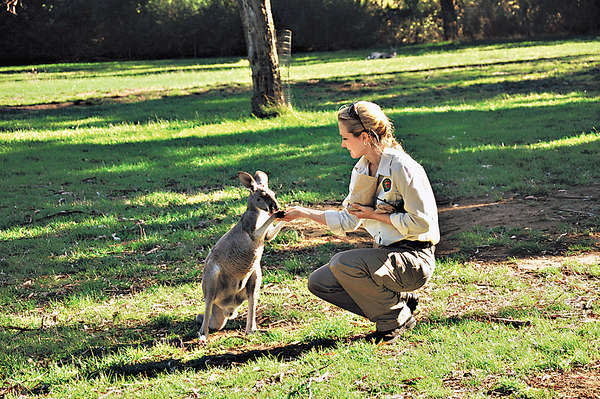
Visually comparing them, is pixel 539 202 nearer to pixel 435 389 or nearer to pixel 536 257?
pixel 536 257

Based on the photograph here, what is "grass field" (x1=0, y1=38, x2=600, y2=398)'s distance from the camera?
396 centimetres

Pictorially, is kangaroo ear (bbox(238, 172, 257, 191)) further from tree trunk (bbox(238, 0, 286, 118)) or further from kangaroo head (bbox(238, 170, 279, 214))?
tree trunk (bbox(238, 0, 286, 118))

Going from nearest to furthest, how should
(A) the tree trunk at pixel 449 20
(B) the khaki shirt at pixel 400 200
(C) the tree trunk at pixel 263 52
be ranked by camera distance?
(B) the khaki shirt at pixel 400 200
(C) the tree trunk at pixel 263 52
(A) the tree trunk at pixel 449 20

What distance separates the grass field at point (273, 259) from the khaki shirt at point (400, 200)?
77cm

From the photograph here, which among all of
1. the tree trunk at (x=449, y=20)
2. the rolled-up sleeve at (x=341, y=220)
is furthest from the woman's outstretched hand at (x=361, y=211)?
the tree trunk at (x=449, y=20)

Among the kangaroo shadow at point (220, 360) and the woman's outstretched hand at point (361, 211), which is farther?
the kangaroo shadow at point (220, 360)

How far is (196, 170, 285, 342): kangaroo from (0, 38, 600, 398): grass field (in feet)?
0.92

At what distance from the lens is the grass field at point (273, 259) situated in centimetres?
396

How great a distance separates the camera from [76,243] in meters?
6.90

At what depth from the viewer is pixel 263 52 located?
516 inches

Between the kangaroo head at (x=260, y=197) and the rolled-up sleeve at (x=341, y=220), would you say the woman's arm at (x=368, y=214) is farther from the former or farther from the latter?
the kangaroo head at (x=260, y=197)

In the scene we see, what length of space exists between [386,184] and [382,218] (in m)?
Answer: 0.22

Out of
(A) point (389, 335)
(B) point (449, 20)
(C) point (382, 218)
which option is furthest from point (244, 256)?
(B) point (449, 20)

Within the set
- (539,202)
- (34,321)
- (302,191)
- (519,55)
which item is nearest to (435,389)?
(34,321)
